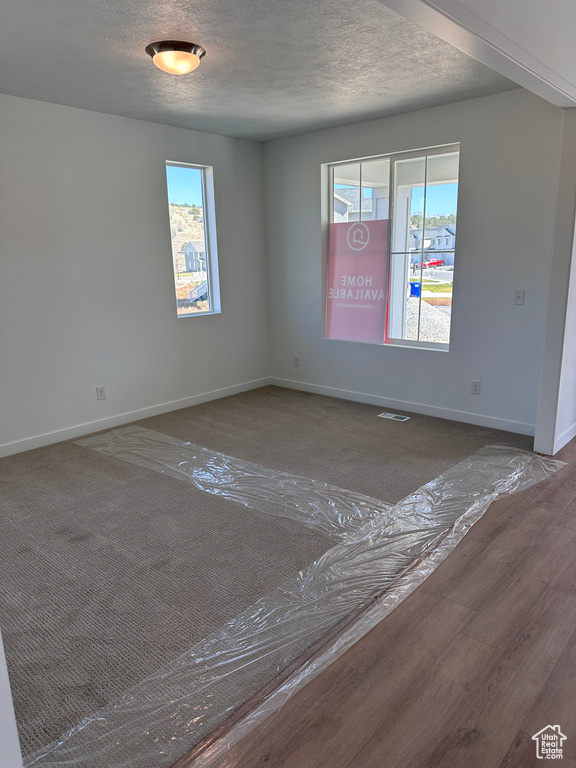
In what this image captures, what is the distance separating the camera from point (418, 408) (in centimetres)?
485

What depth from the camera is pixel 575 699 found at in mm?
1734

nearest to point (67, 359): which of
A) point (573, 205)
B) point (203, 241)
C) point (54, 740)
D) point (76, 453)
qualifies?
point (76, 453)

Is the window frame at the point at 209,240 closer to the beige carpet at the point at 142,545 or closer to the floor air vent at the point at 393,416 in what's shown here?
the beige carpet at the point at 142,545

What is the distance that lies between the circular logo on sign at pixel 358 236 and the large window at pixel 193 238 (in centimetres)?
137

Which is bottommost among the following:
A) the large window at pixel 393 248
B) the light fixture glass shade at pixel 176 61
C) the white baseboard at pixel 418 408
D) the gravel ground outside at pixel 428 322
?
the white baseboard at pixel 418 408

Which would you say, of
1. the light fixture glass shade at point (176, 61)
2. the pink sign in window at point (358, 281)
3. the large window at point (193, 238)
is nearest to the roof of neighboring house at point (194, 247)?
the large window at point (193, 238)

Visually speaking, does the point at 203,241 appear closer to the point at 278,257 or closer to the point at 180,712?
the point at 278,257

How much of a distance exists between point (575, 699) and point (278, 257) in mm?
4771

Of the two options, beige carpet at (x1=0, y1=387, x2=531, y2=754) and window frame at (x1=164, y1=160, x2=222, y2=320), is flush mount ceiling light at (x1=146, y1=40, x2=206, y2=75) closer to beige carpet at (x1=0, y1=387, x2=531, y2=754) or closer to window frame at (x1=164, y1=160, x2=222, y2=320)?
window frame at (x1=164, y1=160, x2=222, y2=320)

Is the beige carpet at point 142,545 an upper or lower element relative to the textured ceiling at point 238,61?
lower

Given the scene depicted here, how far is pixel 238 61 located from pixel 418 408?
3154mm

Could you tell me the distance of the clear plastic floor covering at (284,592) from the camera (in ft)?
5.37

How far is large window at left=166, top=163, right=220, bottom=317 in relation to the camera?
16.4ft

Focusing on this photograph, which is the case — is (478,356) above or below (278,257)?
below
